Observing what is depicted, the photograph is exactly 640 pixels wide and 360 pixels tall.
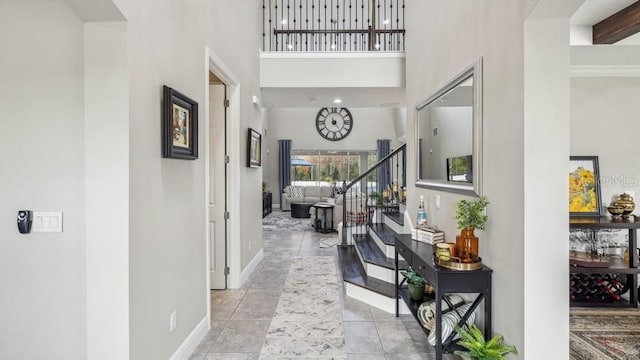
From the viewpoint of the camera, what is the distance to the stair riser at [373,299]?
3146 mm

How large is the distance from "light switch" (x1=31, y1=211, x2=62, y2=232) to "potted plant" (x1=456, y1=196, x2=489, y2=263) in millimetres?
2344

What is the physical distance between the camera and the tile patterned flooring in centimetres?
246

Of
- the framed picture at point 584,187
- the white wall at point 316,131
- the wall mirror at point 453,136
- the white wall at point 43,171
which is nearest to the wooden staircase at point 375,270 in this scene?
the wall mirror at point 453,136

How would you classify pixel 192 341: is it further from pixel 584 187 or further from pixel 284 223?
pixel 284 223

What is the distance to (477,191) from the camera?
7.27ft

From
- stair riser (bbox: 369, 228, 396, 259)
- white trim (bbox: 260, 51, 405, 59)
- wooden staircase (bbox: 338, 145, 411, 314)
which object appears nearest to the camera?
wooden staircase (bbox: 338, 145, 411, 314)

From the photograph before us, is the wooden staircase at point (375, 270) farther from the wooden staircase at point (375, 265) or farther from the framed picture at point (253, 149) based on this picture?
the framed picture at point (253, 149)

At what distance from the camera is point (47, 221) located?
5.64 ft

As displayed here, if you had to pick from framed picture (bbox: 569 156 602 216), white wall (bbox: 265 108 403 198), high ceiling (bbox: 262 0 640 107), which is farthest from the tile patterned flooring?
white wall (bbox: 265 108 403 198)

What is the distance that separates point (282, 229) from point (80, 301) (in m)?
6.30

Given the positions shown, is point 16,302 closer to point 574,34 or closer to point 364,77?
point 364,77

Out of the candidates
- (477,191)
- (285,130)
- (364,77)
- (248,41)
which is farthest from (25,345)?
(285,130)

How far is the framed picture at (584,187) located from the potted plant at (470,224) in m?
1.74

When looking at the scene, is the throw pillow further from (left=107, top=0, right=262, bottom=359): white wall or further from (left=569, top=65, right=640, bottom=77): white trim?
(left=569, top=65, right=640, bottom=77): white trim
